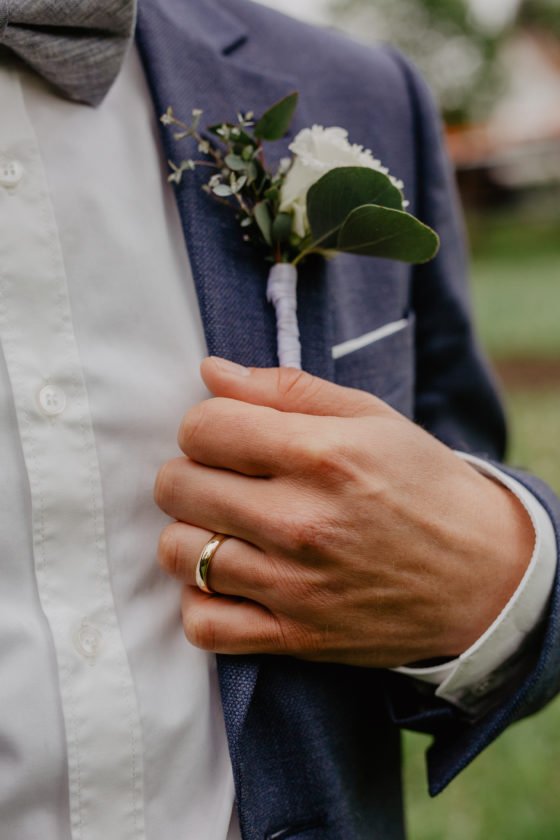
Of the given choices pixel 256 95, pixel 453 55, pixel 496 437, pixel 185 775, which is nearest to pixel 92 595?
pixel 185 775

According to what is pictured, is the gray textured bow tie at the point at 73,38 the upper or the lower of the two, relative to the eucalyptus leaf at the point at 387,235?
upper

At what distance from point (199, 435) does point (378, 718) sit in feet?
1.82

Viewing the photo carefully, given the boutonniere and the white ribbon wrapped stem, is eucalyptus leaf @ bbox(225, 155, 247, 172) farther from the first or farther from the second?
the white ribbon wrapped stem

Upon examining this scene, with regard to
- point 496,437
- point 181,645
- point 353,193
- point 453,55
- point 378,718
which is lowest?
point 453,55

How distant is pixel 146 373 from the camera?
3.35 feet

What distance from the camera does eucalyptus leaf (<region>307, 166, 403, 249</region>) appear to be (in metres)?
0.96

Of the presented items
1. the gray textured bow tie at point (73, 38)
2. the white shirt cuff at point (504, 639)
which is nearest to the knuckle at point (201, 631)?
the white shirt cuff at point (504, 639)

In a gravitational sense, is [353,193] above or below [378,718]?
above

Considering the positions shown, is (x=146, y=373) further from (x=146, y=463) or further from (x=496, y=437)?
(x=496, y=437)

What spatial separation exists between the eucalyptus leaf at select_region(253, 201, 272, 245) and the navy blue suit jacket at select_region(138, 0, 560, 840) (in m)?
0.05

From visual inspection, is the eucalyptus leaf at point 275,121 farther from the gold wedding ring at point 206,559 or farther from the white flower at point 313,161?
the gold wedding ring at point 206,559

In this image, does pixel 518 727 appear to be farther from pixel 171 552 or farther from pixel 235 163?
pixel 235 163

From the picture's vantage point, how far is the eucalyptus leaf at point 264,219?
3.42 feet

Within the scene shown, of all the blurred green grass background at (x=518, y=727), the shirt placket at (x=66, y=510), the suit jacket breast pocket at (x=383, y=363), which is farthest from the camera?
the blurred green grass background at (x=518, y=727)
